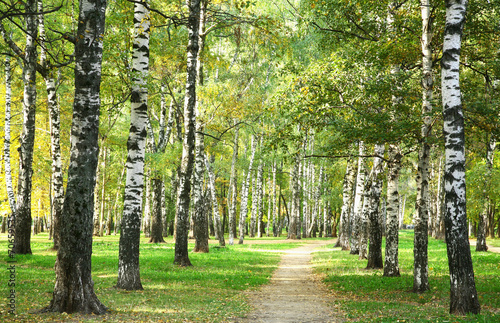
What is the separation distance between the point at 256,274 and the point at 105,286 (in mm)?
5839

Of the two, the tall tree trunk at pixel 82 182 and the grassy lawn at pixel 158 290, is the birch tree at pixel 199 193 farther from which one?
the tall tree trunk at pixel 82 182

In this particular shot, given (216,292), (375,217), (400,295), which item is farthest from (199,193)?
(400,295)

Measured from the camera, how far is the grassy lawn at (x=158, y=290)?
7.46 metres

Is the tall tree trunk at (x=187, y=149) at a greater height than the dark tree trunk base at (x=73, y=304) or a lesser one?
greater

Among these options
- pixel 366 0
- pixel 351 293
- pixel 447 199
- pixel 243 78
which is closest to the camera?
pixel 447 199

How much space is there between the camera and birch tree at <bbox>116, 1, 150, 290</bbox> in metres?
10.2

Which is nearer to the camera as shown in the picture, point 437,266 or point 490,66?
point 490,66

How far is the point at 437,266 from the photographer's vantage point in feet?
53.1

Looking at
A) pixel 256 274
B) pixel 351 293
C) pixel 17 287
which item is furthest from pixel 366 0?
pixel 17 287

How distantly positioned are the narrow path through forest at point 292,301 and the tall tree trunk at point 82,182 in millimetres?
3049

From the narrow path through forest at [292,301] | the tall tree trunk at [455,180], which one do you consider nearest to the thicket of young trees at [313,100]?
the tall tree trunk at [455,180]

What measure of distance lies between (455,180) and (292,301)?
4.84 m

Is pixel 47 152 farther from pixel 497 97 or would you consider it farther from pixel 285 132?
pixel 497 97

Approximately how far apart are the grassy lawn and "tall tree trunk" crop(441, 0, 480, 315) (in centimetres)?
434
